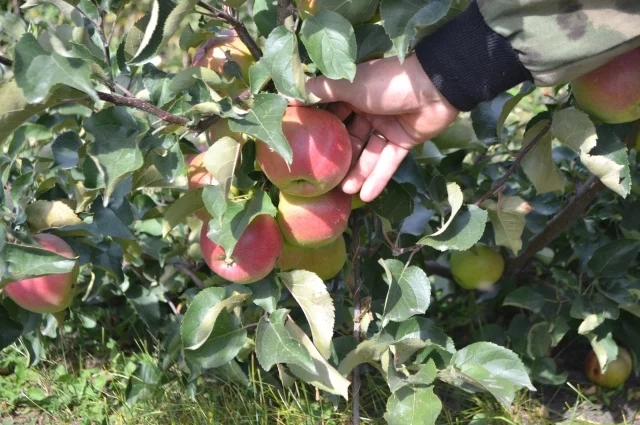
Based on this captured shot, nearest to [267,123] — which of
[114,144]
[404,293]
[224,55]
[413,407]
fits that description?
[114,144]

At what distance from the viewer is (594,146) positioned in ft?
3.87

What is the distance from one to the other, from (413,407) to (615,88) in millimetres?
586

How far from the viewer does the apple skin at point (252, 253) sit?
1.12m

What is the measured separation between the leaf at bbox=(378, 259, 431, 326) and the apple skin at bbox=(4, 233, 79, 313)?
50cm

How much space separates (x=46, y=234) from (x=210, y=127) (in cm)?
33

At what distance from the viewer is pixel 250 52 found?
1214mm

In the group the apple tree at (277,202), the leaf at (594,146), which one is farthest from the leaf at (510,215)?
the leaf at (594,146)

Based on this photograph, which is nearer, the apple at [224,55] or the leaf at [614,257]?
the apple at [224,55]

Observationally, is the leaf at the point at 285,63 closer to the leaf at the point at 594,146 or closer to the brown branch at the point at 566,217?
the leaf at the point at 594,146

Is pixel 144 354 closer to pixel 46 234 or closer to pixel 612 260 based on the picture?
pixel 46 234

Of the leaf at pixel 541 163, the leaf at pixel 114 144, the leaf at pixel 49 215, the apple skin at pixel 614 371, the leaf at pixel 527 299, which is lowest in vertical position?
the apple skin at pixel 614 371

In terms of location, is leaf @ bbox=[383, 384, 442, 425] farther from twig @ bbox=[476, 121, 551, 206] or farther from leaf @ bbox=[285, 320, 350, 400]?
twig @ bbox=[476, 121, 551, 206]

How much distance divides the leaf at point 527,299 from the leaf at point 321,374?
1.76ft

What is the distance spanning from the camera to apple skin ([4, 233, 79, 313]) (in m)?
1.23
